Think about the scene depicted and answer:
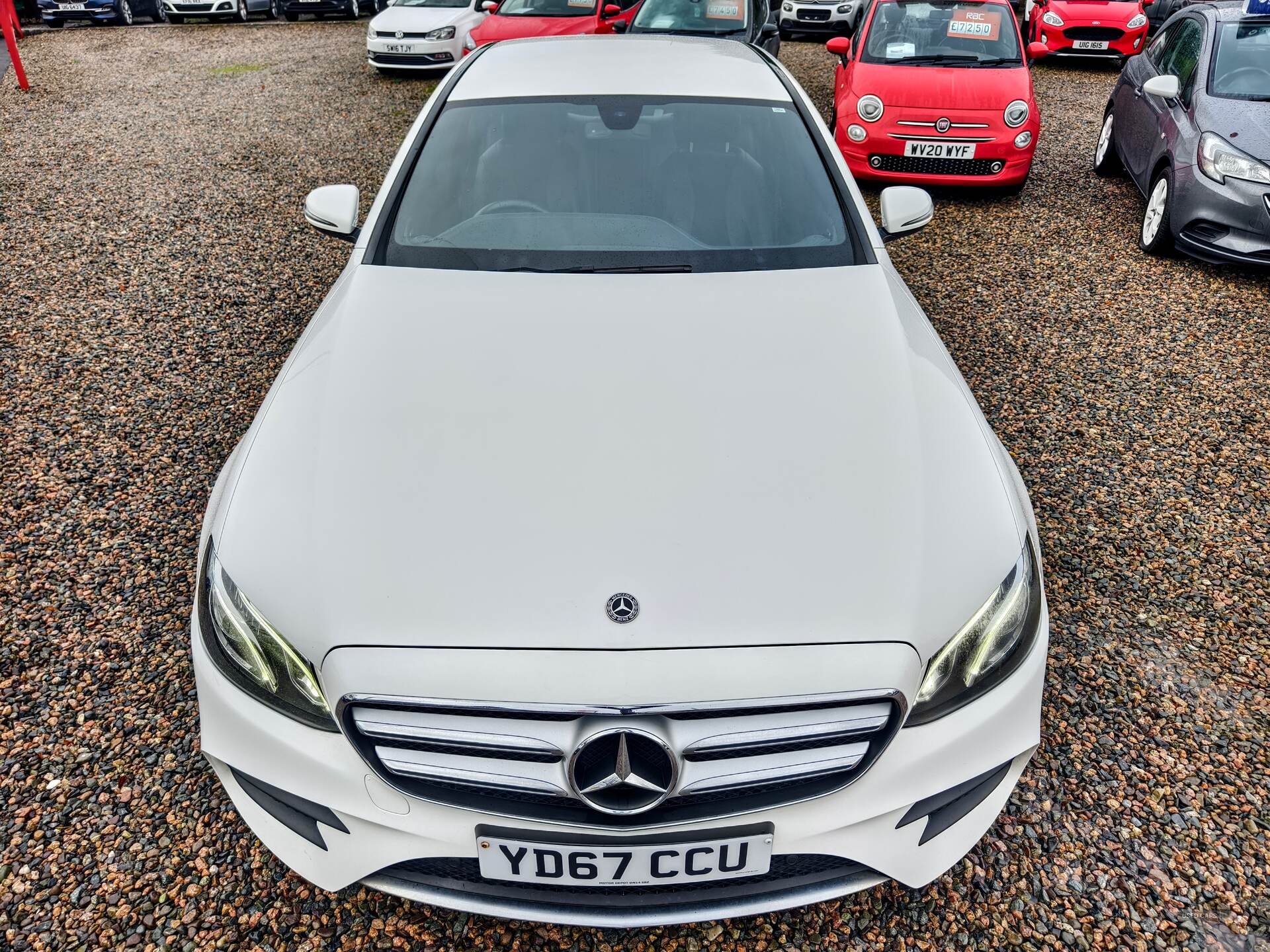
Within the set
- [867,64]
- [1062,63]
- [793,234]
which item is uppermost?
[793,234]

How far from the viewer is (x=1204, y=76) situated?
A: 6.07 metres

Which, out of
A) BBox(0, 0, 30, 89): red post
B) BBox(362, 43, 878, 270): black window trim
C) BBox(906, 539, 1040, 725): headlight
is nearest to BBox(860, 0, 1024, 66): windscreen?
BBox(362, 43, 878, 270): black window trim

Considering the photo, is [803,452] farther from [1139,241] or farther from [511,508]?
[1139,241]

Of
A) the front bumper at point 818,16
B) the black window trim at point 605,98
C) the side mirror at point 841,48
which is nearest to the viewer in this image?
the black window trim at point 605,98

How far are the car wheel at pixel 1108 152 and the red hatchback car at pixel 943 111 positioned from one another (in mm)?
901

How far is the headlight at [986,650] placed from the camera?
1.79 m

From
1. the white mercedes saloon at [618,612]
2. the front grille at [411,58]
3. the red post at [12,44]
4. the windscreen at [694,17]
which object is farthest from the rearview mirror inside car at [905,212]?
the red post at [12,44]

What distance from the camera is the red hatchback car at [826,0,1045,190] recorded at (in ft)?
22.2

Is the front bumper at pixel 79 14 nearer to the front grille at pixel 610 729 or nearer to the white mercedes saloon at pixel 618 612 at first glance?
the white mercedes saloon at pixel 618 612

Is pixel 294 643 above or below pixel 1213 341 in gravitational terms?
above

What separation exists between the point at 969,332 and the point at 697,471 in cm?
361

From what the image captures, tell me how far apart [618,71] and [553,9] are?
24.6 ft

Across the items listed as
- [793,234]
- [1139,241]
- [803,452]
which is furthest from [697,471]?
[1139,241]

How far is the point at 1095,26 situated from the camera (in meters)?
11.6
